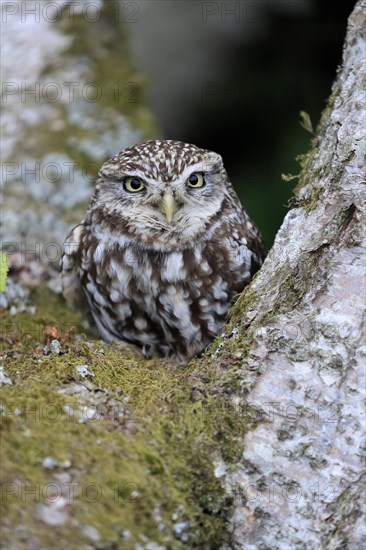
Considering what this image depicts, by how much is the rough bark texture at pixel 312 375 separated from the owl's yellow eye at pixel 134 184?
77 centimetres

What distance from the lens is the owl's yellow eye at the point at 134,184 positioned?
3.62 metres

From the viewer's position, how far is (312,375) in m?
2.73

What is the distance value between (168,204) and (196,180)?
0.28 m

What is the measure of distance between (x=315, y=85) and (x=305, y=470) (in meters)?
4.28

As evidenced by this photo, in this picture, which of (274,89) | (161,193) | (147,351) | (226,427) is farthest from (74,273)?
(274,89)

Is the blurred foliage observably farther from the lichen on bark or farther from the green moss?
the green moss

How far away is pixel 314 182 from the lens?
342cm

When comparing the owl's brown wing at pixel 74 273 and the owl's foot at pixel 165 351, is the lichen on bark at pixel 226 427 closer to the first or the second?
the owl's foot at pixel 165 351

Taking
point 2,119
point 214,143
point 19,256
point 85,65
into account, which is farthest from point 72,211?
point 214,143

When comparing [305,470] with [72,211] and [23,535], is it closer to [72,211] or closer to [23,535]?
[23,535]

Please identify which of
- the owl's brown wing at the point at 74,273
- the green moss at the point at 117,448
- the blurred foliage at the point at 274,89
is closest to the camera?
the green moss at the point at 117,448

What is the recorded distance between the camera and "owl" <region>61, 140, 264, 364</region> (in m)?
3.63

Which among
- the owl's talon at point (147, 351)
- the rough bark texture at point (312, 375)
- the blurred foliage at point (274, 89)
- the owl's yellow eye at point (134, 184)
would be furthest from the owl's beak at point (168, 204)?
the blurred foliage at point (274, 89)

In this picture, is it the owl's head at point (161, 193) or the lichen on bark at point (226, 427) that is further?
the owl's head at point (161, 193)
